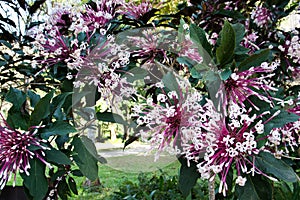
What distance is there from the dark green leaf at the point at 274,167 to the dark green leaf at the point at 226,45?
0.22m

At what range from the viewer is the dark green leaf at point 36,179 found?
80 cm

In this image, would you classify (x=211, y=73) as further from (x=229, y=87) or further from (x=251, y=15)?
(x=251, y=15)

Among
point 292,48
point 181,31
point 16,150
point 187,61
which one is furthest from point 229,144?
point 292,48

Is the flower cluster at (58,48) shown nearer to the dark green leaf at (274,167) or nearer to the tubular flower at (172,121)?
the tubular flower at (172,121)

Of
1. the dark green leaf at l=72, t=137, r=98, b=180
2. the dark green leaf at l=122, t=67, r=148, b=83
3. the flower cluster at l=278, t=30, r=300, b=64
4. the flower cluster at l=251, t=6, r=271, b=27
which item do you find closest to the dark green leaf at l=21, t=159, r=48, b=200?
the dark green leaf at l=72, t=137, r=98, b=180

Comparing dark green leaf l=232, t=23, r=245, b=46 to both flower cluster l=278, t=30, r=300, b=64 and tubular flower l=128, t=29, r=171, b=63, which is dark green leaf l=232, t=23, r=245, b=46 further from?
flower cluster l=278, t=30, r=300, b=64

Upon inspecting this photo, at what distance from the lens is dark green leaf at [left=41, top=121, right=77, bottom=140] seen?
2.67ft

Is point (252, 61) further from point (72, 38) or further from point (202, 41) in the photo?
point (72, 38)

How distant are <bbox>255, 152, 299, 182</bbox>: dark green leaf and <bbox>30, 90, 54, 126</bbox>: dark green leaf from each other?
485 millimetres

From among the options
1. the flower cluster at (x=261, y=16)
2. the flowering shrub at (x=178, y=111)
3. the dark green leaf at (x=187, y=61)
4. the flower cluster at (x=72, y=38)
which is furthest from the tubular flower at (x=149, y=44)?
the flower cluster at (x=261, y=16)

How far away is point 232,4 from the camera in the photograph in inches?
70.3

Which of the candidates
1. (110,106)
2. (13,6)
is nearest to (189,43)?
(110,106)

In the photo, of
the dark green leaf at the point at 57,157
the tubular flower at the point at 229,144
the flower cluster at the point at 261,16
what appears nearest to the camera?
the tubular flower at the point at 229,144

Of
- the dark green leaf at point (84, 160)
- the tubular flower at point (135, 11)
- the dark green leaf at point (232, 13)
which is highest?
the dark green leaf at point (232, 13)
